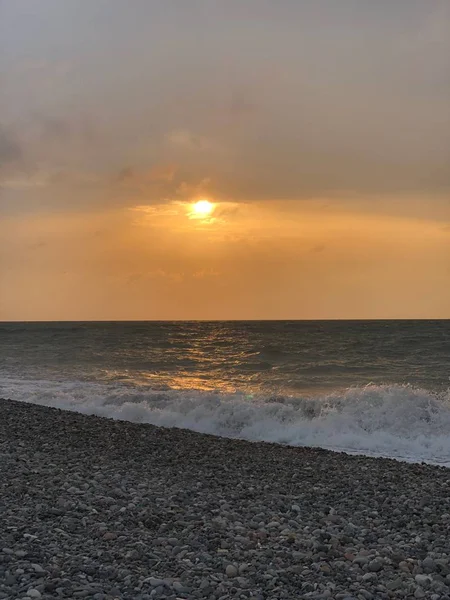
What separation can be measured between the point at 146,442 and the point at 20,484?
473cm

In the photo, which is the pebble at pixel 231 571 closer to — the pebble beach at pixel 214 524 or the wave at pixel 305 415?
the pebble beach at pixel 214 524

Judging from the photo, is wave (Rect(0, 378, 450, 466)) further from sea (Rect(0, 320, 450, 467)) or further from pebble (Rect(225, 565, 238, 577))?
pebble (Rect(225, 565, 238, 577))

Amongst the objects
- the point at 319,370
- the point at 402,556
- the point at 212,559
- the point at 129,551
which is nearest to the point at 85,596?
the point at 129,551

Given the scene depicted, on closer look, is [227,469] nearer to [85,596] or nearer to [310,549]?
[310,549]

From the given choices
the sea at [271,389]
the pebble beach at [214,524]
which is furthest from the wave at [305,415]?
the pebble beach at [214,524]

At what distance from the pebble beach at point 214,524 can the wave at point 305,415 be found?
4.01 meters

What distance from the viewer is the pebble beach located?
5887 millimetres

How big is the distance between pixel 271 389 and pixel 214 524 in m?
20.3

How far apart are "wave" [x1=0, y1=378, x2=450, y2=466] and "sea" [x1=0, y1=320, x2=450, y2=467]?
0.04m

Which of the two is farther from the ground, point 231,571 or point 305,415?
point 231,571

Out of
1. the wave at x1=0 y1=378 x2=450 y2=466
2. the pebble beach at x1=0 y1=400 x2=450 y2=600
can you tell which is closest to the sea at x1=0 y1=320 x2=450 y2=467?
the wave at x1=0 y1=378 x2=450 y2=466

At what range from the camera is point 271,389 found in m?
27.8

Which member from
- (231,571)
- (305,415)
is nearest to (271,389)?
(305,415)

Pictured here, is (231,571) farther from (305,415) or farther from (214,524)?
(305,415)
